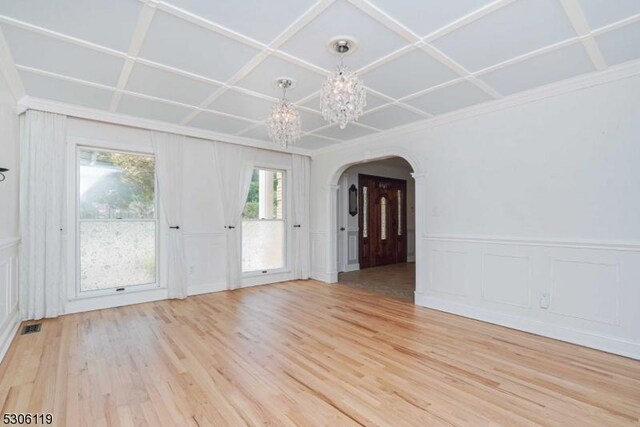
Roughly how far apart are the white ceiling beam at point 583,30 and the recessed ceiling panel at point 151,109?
3855 mm

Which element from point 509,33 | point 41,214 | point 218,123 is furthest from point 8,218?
point 509,33

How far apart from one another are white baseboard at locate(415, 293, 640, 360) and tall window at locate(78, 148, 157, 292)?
414 centimetres

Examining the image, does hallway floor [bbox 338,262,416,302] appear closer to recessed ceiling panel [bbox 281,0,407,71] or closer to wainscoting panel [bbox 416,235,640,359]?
wainscoting panel [bbox 416,235,640,359]

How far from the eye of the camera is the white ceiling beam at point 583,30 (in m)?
2.07

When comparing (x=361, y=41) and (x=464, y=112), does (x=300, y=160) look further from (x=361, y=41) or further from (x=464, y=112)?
(x=361, y=41)

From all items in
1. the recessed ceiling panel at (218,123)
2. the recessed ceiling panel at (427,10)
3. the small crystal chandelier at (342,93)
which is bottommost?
the small crystal chandelier at (342,93)

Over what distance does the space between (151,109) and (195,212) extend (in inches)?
66.8

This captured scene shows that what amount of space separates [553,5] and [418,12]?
34.3 inches

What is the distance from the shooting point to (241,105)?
384 cm

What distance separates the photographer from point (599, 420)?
1.94 metres

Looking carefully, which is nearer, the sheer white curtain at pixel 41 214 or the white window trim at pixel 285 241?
the sheer white curtain at pixel 41 214

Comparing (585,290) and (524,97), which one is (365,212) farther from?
(585,290)

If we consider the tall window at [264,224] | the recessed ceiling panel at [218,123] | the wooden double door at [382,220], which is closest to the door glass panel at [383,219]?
the wooden double door at [382,220]

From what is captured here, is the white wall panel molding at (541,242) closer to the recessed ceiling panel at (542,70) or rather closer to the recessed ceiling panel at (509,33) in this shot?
the recessed ceiling panel at (542,70)
